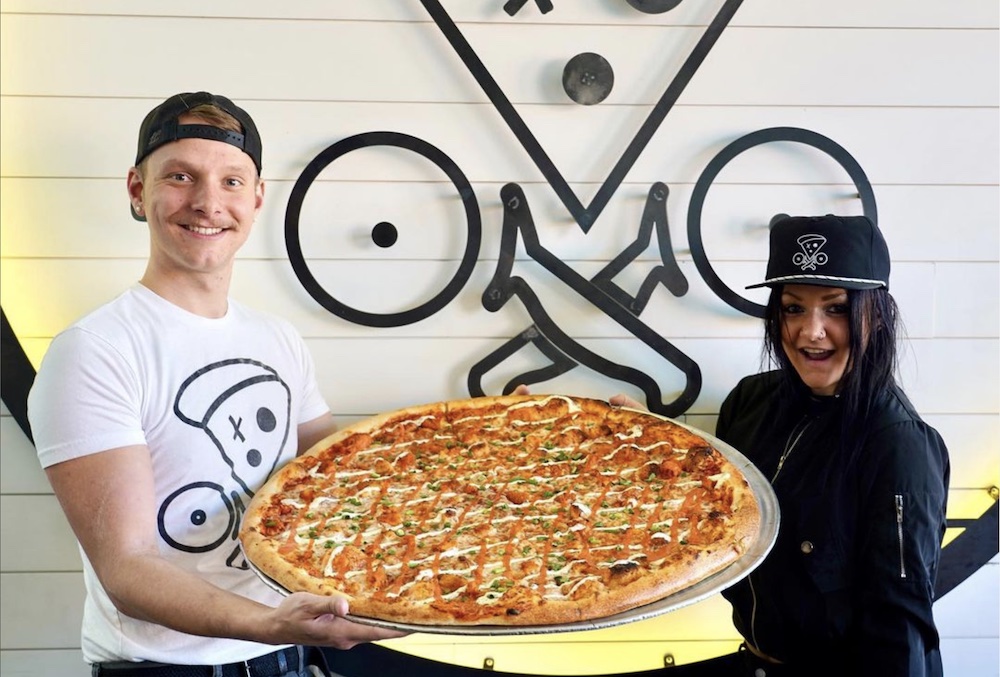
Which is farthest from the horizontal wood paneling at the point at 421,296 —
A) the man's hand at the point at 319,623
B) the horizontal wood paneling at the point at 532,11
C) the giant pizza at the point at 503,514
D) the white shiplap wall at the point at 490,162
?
the man's hand at the point at 319,623

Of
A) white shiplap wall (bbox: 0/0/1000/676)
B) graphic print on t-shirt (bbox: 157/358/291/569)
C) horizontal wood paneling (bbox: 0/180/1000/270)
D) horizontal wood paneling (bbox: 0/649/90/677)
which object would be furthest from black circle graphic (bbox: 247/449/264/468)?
horizontal wood paneling (bbox: 0/649/90/677)

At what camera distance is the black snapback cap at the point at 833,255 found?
4.91 feet

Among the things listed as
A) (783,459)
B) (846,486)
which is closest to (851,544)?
(846,486)

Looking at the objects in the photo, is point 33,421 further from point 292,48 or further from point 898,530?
point 898,530

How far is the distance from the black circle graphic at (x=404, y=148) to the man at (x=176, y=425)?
33 centimetres

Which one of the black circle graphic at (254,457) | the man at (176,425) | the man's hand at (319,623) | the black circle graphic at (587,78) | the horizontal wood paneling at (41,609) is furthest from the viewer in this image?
the horizontal wood paneling at (41,609)

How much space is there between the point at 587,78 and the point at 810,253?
689 mm

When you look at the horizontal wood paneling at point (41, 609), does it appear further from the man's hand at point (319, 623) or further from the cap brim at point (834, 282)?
the cap brim at point (834, 282)

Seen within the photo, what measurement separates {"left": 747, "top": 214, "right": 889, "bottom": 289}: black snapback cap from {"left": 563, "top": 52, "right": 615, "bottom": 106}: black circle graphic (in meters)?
0.59

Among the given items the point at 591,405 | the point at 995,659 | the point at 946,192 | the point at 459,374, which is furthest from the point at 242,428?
the point at 995,659

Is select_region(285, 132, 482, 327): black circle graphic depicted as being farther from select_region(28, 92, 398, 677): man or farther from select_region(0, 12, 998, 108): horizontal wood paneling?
select_region(28, 92, 398, 677): man

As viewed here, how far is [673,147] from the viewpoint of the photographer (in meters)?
1.96

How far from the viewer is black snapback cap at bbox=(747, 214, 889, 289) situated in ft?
4.91

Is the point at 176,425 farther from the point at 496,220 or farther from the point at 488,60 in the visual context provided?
the point at 488,60
